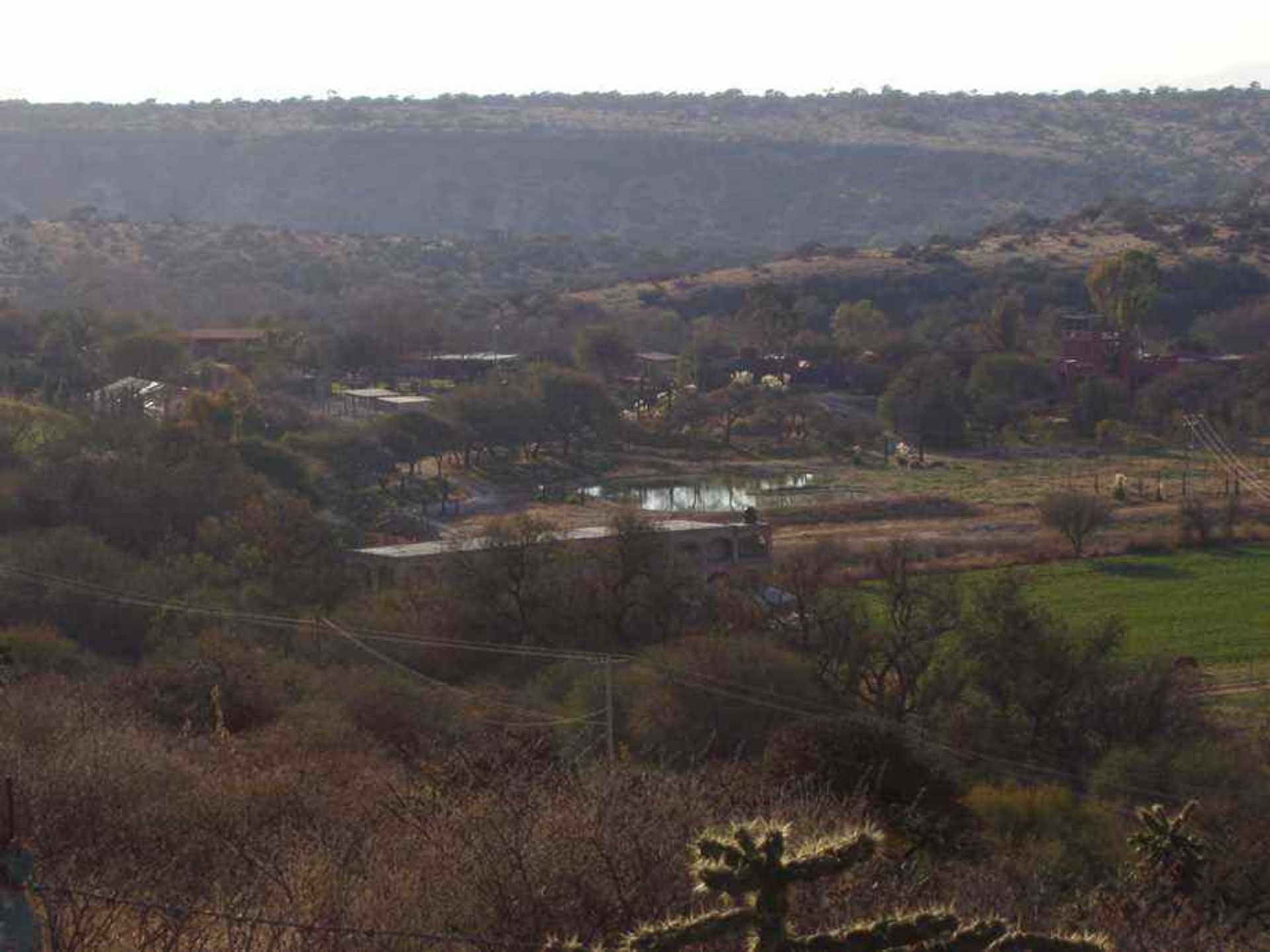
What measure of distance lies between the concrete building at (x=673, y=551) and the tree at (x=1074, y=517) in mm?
5634

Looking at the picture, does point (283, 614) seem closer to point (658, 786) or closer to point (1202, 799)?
point (1202, 799)

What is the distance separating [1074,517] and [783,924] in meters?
32.8

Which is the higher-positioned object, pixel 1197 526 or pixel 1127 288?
pixel 1127 288

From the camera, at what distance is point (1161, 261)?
8550 cm

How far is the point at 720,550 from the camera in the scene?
35.4m

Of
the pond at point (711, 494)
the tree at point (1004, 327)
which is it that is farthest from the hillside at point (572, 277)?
the pond at point (711, 494)

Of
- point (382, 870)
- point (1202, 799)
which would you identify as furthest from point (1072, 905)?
point (1202, 799)

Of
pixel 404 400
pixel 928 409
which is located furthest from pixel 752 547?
pixel 928 409

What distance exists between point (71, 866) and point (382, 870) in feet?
5.85

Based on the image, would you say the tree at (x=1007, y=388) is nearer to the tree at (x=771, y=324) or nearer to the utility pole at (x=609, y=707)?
the tree at (x=771, y=324)

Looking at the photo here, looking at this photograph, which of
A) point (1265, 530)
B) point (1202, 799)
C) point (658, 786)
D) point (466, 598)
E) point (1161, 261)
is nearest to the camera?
point (658, 786)

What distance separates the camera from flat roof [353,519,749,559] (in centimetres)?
2897

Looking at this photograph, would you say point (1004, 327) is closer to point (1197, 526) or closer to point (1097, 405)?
point (1097, 405)

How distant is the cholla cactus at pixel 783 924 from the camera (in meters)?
6.93
